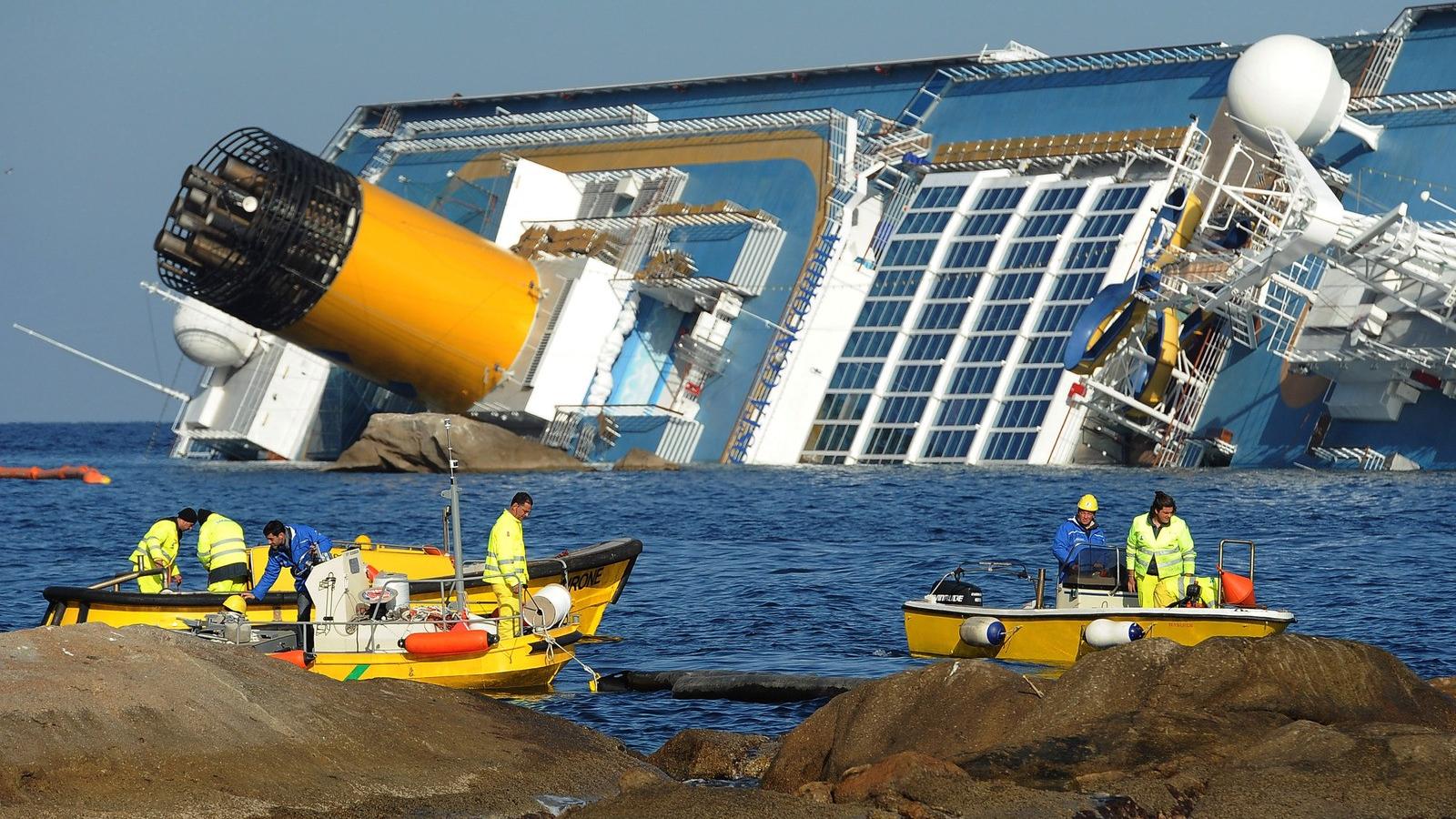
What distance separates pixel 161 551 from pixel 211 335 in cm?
4898

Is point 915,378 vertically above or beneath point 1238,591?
above

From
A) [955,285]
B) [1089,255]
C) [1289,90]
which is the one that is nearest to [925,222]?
[955,285]

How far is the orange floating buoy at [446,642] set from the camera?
2159 centimetres

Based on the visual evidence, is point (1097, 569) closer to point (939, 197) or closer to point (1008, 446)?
point (1008, 446)

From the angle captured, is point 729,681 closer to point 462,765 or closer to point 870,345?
point 462,765

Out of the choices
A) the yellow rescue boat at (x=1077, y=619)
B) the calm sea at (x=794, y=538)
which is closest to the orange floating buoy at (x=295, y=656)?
the calm sea at (x=794, y=538)

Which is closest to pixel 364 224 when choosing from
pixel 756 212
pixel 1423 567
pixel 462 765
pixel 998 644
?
pixel 756 212

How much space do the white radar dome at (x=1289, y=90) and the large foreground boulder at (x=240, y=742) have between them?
1608 inches

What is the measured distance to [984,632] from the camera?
76.7 feet

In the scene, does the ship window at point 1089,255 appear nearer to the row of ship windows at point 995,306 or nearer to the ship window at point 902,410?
the row of ship windows at point 995,306

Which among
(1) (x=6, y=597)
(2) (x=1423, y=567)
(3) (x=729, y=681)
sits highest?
(2) (x=1423, y=567)

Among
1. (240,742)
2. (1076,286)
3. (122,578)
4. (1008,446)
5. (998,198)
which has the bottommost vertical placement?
(122,578)

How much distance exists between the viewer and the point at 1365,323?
162ft

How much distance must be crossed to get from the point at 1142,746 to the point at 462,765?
17.2ft
